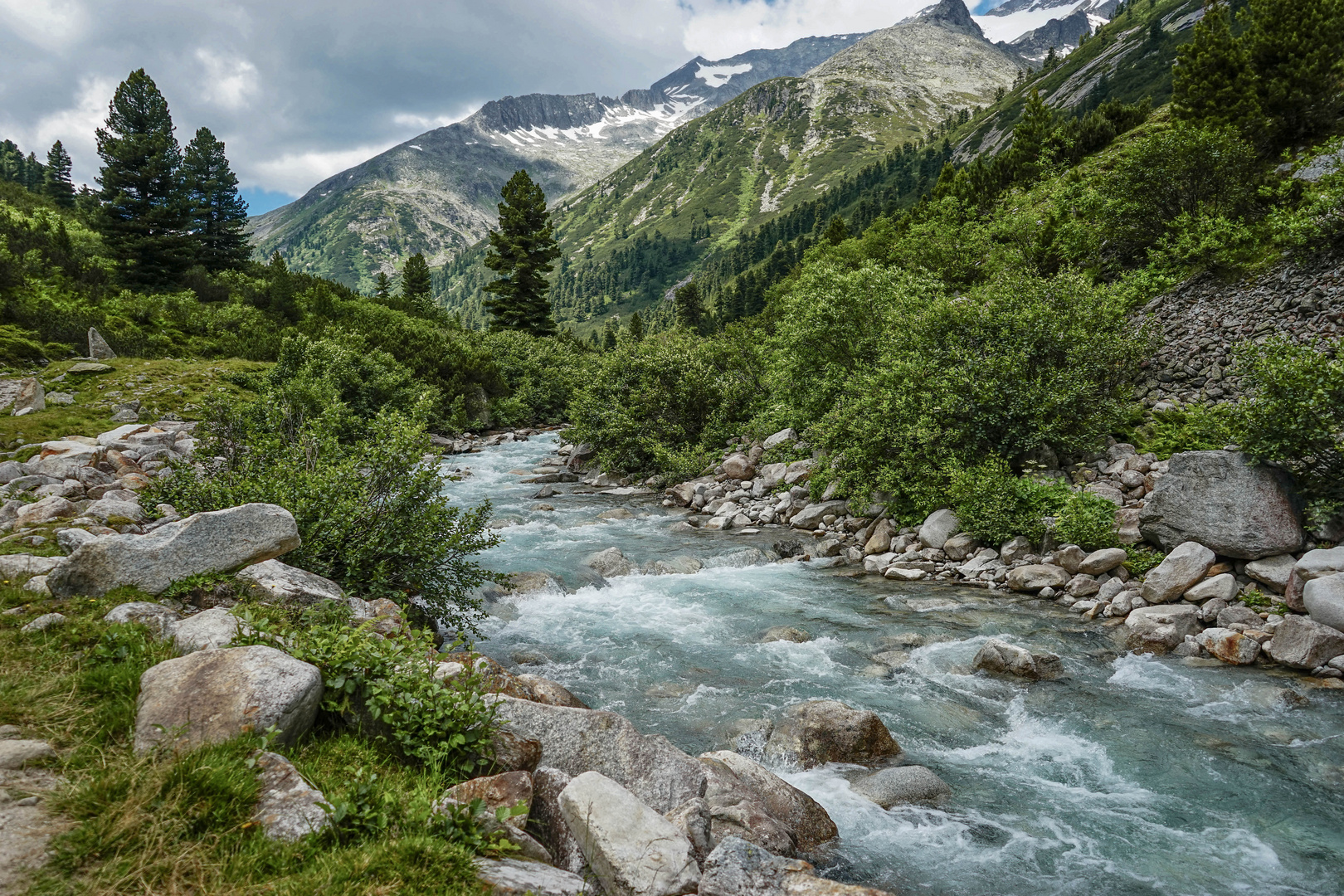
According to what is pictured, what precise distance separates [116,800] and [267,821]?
862 mm

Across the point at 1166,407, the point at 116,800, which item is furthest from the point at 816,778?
the point at 1166,407

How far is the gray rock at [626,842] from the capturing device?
14.4 feet

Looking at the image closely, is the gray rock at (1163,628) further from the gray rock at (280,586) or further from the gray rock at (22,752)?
the gray rock at (22,752)

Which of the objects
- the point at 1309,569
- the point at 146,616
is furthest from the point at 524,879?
the point at 1309,569

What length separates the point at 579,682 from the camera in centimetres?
1035

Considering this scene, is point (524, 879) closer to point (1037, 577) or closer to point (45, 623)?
point (45, 623)

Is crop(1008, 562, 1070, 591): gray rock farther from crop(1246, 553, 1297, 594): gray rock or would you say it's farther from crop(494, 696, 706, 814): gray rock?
crop(494, 696, 706, 814): gray rock

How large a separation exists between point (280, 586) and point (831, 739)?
743cm

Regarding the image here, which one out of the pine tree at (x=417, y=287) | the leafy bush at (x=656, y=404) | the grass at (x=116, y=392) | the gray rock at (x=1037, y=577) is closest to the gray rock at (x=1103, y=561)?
the gray rock at (x=1037, y=577)

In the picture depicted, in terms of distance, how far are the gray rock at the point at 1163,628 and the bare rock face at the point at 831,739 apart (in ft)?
19.6

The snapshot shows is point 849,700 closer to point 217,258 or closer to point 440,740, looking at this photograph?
point 440,740

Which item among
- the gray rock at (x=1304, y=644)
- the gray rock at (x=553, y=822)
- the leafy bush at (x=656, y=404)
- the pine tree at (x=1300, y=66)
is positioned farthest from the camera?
the leafy bush at (x=656, y=404)

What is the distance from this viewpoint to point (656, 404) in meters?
31.3

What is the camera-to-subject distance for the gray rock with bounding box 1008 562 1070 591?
44.6 ft
